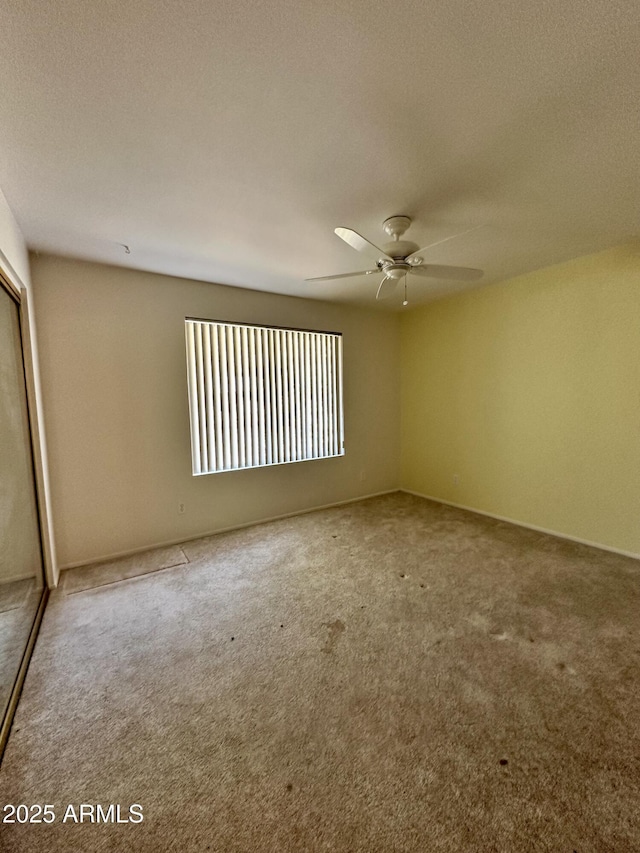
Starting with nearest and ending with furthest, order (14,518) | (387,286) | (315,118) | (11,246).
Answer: (315,118) → (14,518) → (11,246) → (387,286)

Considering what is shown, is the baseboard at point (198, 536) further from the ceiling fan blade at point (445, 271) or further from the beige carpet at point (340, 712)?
the ceiling fan blade at point (445, 271)

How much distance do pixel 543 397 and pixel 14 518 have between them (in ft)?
14.0

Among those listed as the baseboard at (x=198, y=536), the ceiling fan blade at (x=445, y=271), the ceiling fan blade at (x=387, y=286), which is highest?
the ceiling fan blade at (x=387, y=286)

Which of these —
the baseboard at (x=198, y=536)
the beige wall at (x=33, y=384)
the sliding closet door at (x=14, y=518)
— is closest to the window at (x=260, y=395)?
the baseboard at (x=198, y=536)

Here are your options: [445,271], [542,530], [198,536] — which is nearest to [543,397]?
[542,530]

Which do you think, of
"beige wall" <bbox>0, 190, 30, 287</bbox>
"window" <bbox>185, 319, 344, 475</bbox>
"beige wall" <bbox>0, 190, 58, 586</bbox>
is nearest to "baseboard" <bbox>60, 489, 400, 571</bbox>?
"beige wall" <bbox>0, 190, 58, 586</bbox>

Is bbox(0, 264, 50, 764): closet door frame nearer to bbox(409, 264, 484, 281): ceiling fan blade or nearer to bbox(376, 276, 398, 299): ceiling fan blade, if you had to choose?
bbox(376, 276, 398, 299): ceiling fan blade

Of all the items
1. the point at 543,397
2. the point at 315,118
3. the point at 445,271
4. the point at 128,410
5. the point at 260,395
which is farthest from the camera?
the point at 260,395

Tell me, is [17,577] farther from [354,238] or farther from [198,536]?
[354,238]

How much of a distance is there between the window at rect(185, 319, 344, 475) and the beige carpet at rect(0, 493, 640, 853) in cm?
137

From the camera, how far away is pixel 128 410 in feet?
10.4

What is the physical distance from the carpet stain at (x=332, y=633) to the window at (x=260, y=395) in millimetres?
2017

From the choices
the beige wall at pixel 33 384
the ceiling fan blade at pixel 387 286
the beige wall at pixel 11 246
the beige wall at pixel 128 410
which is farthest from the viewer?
the beige wall at pixel 128 410

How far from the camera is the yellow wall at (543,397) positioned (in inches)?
116
